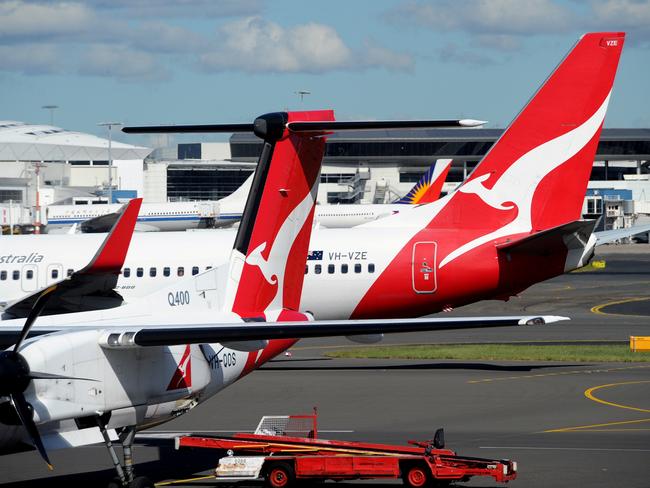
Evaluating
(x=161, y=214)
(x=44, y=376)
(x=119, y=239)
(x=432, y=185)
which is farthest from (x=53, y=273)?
(x=161, y=214)

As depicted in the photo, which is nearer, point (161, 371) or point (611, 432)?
point (161, 371)

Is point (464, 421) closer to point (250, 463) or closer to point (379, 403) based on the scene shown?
point (379, 403)

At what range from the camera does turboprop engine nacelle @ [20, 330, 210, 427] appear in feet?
51.8

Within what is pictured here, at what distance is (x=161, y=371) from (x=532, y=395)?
13924 mm

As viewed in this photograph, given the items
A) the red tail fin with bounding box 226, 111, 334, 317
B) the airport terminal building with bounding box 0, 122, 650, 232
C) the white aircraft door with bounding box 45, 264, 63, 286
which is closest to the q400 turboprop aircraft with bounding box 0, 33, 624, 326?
the white aircraft door with bounding box 45, 264, 63, 286

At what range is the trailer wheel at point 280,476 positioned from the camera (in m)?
18.5

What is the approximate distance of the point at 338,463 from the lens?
Result: 60.2ft

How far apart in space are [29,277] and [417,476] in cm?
2086

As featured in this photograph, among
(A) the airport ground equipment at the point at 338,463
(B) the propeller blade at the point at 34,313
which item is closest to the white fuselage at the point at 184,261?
(A) the airport ground equipment at the point at 338,463

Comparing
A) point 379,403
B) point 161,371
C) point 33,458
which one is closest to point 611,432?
point 379,403

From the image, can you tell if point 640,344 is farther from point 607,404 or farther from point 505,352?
point 607,404

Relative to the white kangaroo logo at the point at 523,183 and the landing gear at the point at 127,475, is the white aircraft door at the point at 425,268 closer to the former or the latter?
the white kangaroo logo at the point at 523,183

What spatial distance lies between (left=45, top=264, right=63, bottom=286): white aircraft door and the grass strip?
9871 millimetres

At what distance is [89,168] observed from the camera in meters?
162
